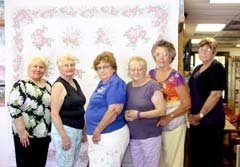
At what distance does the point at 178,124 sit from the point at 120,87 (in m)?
0.66

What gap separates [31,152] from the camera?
311 centimetres

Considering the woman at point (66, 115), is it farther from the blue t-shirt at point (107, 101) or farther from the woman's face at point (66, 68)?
the blue t-shirt at point (107, 101)

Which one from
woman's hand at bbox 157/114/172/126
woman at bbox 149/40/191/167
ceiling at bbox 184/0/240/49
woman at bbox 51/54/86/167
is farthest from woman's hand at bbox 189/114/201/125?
ceiling at bbox 184/0/240/49

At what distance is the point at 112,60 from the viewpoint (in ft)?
9.66

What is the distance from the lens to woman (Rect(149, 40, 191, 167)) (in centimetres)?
307

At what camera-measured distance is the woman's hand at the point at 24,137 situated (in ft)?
9.89

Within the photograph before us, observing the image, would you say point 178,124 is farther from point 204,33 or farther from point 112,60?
point 204,33

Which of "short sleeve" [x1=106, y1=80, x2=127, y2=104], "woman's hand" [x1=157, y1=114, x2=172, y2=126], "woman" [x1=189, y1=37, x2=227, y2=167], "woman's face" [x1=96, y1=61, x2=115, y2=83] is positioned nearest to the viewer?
"short sleeve" [x1=106, y1=80, x2=127, y2=104]

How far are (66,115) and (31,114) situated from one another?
12.5 inches

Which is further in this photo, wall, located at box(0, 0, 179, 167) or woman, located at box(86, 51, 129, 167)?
wall, located at box(0, 0, 179, 167)

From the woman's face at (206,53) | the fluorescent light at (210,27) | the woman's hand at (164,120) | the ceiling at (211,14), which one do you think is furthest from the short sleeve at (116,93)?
the fluorescent light at (210,27)

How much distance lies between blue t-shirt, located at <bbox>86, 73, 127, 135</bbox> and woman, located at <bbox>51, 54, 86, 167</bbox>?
14cm

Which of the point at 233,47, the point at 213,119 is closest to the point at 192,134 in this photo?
the point at 213,119

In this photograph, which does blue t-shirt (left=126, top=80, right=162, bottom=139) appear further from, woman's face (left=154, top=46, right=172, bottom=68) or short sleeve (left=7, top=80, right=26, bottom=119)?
short sleeve (left=7, top=80, right=26, bottom=119)
